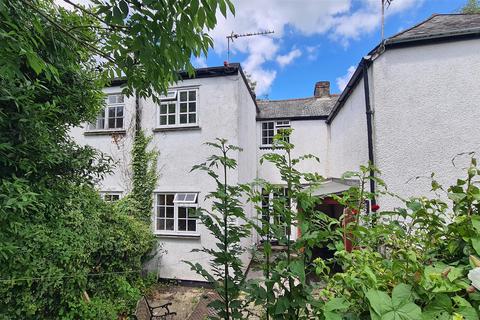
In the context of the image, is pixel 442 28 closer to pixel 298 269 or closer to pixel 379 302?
pixel 298 269

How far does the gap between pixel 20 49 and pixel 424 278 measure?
8.52ft

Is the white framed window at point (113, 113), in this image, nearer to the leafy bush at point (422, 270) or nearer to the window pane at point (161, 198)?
the window pane at point (161, 198)

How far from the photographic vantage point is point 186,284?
8.09 meters

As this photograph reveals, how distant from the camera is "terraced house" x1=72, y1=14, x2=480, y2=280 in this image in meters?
5.96

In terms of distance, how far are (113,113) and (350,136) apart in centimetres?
847

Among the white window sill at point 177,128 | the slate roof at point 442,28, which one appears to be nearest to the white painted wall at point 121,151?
the white window sill at point 177,128

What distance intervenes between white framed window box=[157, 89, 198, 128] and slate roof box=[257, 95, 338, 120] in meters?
5.64

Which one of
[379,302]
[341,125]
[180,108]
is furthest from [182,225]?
[379,302]

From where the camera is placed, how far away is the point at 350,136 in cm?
871

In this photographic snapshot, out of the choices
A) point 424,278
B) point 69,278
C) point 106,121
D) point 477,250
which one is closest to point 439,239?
point 477,250

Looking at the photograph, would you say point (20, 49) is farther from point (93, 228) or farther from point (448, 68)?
point (448, 68)

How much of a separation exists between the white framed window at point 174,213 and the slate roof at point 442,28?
7162 millimetres

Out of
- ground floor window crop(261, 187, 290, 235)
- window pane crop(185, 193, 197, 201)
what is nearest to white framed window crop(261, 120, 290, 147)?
window pane crop(185, 193, 197, 201)

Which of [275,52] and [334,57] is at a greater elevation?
[275,52]
